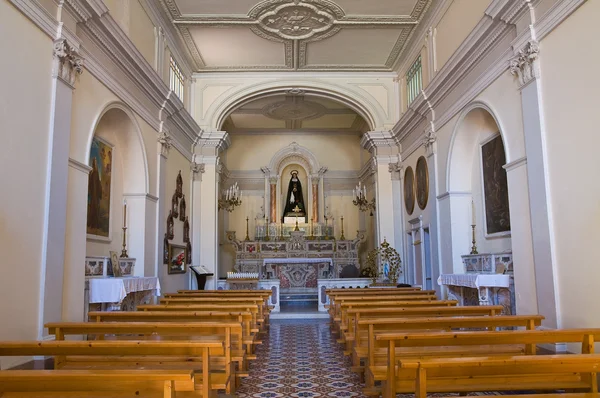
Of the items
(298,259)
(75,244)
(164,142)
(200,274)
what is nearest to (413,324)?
(75,244)

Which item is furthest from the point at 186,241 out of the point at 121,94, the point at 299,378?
the point at 299,378

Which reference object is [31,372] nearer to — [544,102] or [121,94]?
[544,102]

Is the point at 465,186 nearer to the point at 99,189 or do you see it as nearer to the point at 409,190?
the point at 409,190

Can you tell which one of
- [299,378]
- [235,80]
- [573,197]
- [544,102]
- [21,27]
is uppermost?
[235,80]

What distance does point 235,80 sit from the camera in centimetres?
1474

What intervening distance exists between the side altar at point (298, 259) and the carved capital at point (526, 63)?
975 centimetres

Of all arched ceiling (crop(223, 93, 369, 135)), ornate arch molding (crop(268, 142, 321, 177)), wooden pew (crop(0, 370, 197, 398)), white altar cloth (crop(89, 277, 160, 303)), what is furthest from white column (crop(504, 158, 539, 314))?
ornate arch molding (crop(268, 142, 321, 177))

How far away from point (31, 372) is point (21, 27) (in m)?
4.50

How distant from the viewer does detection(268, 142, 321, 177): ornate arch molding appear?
19.5 m

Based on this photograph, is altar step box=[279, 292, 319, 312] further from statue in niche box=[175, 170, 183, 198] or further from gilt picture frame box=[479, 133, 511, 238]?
gilt picture frame box=[479, 133, 511, 238]

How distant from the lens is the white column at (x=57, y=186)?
6.03m

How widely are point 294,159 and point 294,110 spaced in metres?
2.79

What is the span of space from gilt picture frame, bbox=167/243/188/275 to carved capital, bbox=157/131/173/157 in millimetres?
2212

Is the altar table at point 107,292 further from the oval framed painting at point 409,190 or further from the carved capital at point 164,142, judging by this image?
the oval framed painting at point 409,190
